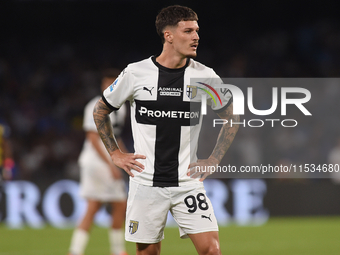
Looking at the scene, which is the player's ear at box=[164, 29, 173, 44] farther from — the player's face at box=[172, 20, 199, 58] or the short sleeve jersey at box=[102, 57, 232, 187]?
the short sleeve jersey at box=[102, 57, 232, 187]

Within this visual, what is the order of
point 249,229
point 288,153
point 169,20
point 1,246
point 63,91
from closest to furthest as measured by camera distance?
point 169,20, point 1,246, point 249,229, point 288,153, point 63,91

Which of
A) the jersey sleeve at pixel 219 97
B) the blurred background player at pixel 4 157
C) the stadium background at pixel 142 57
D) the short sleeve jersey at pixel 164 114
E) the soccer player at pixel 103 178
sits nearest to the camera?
the short sleeve jersey at pixel 164 114

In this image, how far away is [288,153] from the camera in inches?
419

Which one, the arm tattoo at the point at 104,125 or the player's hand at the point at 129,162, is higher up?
the arm tattoo at the point at 104,125

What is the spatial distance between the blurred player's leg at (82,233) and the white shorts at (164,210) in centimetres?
204

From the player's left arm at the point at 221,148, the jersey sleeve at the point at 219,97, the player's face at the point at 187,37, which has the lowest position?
the player's left arm at the point at 221,148

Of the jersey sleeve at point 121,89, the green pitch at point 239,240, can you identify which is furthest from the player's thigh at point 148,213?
the green pitch at point 239,240

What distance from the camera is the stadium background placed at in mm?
10734

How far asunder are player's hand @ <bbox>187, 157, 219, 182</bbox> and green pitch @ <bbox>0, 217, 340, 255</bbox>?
303 centimetres

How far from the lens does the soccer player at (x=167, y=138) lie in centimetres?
339

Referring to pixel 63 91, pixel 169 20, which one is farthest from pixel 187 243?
pixel 63 91

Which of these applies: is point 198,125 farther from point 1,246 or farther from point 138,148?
point 1,246

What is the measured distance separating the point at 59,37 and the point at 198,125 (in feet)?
37.0

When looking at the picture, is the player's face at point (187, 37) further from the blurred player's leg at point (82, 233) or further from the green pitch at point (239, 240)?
the green pitch at point (239, 240)
